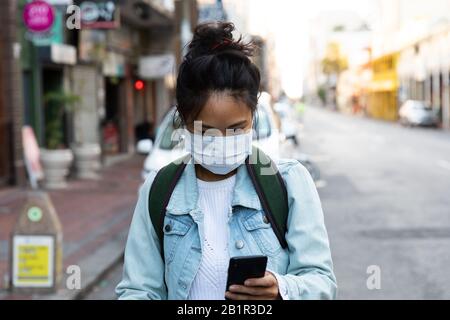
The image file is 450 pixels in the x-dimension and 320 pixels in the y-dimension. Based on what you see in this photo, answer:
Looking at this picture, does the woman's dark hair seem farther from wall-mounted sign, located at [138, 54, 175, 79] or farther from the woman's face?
wall-mounted sign, located at [138, 54, 175, 79]

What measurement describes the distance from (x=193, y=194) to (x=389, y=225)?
881 centimetres

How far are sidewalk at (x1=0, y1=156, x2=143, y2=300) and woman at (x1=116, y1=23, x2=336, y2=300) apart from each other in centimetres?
472

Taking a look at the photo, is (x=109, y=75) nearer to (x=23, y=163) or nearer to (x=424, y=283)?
(x=23, y=163)

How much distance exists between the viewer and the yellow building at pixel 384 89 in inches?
2992

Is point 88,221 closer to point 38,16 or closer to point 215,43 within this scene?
point 38,16

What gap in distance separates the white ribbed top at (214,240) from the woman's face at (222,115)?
178 millimetres

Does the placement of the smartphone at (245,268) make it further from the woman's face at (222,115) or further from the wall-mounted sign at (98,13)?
the wall-mounted sign at (98,13)

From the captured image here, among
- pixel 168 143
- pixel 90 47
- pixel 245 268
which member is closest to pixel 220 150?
pixel 245 268

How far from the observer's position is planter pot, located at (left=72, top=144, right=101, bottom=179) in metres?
17.7

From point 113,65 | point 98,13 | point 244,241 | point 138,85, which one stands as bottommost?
point 244,241

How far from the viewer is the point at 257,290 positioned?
2.06m

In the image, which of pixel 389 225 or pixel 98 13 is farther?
pixel 98 13

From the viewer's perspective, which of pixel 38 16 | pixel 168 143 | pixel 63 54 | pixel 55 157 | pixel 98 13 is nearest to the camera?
pixel 168 143

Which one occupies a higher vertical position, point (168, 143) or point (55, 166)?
point (168, 143)
